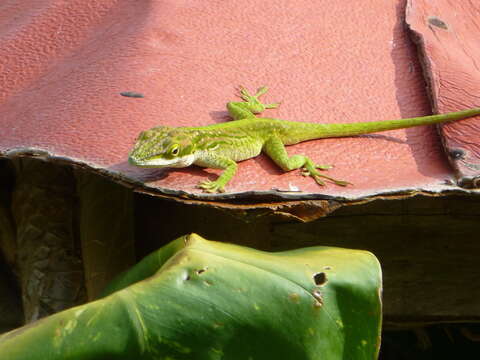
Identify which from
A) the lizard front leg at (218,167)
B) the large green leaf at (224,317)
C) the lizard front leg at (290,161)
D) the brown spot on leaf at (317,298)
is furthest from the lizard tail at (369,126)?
the brown spot on leaf at (317,298)

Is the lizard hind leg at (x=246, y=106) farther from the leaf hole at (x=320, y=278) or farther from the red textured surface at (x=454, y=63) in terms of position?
the leaf hole at (x=320, y=278)

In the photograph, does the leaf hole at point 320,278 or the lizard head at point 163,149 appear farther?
the lizard head at point 163,149

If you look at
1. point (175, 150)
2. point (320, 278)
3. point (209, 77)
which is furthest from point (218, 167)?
point (320, 278)

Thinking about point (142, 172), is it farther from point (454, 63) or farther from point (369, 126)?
point (454, 63)

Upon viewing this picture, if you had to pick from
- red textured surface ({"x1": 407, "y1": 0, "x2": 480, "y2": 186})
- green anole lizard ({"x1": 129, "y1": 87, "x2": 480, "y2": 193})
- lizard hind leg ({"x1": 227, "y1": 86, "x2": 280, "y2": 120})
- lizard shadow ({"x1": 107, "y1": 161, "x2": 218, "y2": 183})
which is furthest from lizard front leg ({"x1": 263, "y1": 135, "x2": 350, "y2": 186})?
red textured surface ({"x1": 407, "y1": 0, "x2": 480, "y2": 186})

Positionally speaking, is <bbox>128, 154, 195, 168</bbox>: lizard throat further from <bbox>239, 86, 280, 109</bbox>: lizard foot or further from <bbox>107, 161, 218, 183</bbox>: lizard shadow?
<bbox>239, 86, 280, 109</bbox>: lizard foot
